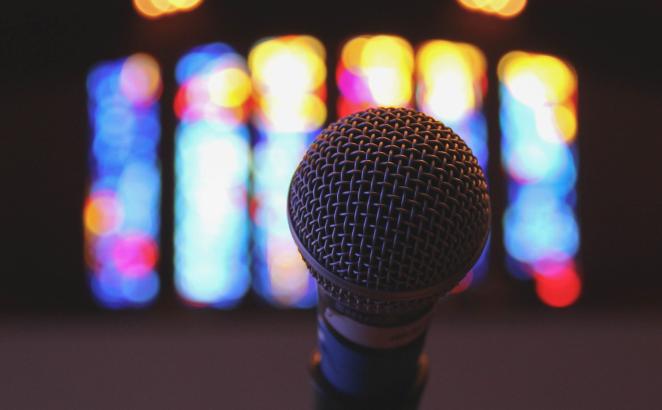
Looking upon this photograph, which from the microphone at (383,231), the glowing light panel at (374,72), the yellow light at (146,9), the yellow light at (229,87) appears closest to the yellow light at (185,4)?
the yellow light at (146,9)

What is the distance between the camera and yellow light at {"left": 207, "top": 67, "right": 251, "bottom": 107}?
12.2 ft

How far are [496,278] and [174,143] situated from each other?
2.41 meters

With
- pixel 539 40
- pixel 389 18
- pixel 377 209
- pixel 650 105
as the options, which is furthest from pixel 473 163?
pixel 650 105

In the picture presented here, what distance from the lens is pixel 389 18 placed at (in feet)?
12.9

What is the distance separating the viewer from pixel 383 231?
47cm

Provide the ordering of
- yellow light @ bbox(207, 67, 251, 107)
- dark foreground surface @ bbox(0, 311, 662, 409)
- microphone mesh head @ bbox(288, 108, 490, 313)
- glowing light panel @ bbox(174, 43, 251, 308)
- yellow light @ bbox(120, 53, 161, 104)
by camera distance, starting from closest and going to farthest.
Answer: microphone mesh head @ bbox(288, 108, 490, 313)
dark foreground surface @ bbox(0, 311, 662, 409)
glowing light panel @ bbox(174, 43, 251, 308)
yellow light @ bbox(207, 67, 251, 107)
yellow light @ bbox(120, 53, 161, 104)

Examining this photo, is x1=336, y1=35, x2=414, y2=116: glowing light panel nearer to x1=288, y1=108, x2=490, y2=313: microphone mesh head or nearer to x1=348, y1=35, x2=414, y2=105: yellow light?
x1=348, y1=35, x2=414, y2=105: yellow light

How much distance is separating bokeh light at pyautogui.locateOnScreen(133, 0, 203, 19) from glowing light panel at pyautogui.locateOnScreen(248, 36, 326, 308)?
573 mm

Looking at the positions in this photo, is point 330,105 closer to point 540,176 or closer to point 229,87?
point 229,87

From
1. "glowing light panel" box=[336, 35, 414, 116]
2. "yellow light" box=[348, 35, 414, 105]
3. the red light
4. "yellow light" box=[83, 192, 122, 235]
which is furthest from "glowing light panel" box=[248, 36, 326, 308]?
the red light

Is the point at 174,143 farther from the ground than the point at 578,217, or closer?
farther from the ground

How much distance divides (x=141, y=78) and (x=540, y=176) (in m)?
2.89

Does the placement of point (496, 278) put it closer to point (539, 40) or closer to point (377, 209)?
point (539, 40)

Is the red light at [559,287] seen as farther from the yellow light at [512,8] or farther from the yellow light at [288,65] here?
the yellow light at [288,65]
